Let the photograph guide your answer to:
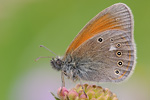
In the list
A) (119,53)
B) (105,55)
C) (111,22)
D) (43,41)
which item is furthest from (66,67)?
(43,41)

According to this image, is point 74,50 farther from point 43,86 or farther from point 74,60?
point 43,86

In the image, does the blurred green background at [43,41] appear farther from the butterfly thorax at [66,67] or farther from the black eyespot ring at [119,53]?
the butterfly thorax at [66,67]

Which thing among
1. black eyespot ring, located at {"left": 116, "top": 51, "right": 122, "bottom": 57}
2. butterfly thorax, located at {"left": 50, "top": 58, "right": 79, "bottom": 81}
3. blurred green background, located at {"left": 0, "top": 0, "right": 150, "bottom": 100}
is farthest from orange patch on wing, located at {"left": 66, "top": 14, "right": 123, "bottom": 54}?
blurred green background, located at {"left": 0, "top": 0, "right": 150, "bottom": 100}

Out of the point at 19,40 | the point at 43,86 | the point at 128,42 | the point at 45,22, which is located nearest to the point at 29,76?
the point at 43,86

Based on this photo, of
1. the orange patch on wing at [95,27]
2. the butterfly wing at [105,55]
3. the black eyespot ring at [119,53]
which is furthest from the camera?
the black eyespot ring at [119,53]

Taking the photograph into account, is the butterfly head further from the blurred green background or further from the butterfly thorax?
the blurred green background

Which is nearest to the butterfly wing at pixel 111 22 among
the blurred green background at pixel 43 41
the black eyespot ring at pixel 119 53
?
the black eyespot ring at pixel 119 53

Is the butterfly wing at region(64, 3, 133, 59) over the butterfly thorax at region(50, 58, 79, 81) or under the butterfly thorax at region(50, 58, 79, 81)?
over
